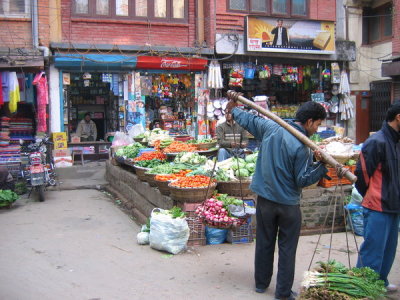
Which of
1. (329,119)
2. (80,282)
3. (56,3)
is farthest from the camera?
(329,119)

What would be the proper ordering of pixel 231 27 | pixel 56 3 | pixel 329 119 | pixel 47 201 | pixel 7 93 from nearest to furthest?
pixel 47 201 < pixel 7 93 < pixel 56 3 < pixel 231 27 < pixel 329 119

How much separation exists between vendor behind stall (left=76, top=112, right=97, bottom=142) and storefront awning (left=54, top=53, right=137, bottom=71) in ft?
6.26

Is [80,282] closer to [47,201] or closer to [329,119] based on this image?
[47,201]

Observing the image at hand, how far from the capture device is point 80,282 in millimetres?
5234

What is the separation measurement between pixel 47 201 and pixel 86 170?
10.9 feet

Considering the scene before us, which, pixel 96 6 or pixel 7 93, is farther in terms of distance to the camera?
pixel 96 6

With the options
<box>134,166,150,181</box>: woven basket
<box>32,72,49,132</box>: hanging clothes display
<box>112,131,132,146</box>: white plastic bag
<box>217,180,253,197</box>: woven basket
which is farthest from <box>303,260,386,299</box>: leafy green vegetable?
<box>32,72,49,132</box>: hanging clothes display

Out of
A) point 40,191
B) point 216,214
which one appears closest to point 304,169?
point 216,214

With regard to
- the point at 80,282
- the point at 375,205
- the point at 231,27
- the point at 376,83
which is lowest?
the point at 80,282

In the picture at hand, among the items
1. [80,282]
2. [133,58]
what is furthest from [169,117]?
[80,282]

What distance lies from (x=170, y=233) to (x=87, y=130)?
9.43m

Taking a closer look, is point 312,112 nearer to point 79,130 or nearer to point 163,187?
point 163,187

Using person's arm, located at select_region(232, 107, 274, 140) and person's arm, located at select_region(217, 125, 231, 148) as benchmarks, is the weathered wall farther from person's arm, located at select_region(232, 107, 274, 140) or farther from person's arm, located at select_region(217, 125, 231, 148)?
person's arm, located at select_region(232, 107, 274, 140)

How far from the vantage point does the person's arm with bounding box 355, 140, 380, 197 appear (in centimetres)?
446
